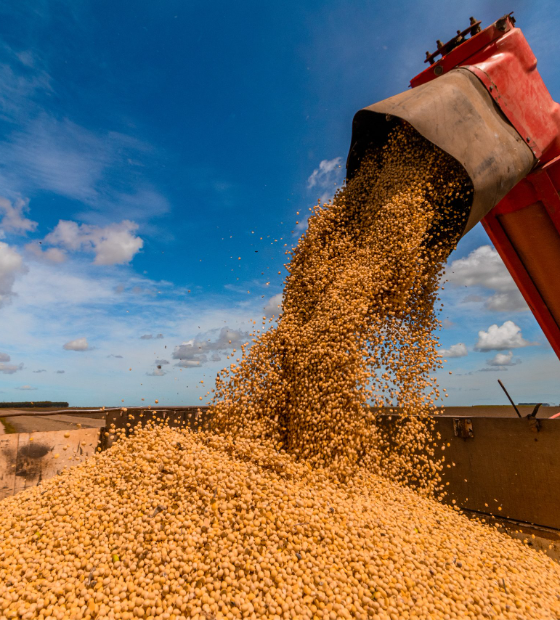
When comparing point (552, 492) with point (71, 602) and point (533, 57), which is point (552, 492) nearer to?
point (71, 602)

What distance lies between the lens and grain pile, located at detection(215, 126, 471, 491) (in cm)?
284

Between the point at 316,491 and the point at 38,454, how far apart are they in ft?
8.68

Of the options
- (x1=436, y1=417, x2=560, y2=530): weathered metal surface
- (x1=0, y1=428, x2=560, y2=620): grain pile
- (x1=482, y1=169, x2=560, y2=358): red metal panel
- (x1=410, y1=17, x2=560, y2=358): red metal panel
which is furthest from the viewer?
(x1=482, y1=169, x2=560, y2=358): red metal panel

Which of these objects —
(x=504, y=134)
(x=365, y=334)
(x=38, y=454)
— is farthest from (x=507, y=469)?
(x=38, y=454)

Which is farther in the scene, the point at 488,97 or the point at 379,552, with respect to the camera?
the point at 488,97

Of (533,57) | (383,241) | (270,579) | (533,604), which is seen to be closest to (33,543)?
(270,579)

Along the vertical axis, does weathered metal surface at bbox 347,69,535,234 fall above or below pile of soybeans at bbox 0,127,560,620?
above

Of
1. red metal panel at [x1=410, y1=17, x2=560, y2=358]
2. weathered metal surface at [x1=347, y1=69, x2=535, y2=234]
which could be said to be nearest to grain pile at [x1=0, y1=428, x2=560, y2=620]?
red metal panel at [x1=410, y1=17, x2=560, y2=358]

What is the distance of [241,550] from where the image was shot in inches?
77.8

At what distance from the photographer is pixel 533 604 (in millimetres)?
1980

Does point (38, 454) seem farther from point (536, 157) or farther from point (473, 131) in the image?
point (536, 157)

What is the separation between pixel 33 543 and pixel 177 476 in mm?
879

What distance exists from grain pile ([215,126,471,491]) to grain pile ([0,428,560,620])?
317 millimetres

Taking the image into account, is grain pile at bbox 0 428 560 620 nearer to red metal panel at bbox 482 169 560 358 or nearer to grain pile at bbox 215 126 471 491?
grain pile at bbox 215 126 471 491
